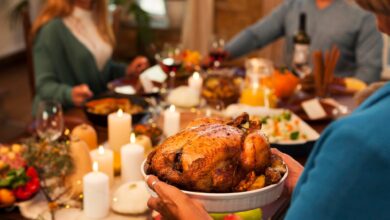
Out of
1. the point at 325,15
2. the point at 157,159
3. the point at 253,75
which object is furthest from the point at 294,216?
the point at 325,15

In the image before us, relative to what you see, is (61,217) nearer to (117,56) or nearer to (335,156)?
(335,156)

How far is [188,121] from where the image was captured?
6.21 feet

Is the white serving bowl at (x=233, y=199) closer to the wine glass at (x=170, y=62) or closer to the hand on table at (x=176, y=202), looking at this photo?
the hand on table at (x=176, y=202)

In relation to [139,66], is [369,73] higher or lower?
lower

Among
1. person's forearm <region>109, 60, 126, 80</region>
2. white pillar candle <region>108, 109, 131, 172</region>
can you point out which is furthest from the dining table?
person's forearm <region>109, 60, 126, 80</region>

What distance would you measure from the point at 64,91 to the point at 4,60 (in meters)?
3.80

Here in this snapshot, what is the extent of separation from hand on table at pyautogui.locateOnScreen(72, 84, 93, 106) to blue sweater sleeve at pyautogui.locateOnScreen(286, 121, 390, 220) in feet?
5.23

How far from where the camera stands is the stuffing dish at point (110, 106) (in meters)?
1.95

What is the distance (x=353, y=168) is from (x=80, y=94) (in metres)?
1.68

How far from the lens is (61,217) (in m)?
1.34

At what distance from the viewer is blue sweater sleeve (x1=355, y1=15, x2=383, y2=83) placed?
115 inches

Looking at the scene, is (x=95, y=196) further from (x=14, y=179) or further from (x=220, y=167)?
(x=220, y=167)

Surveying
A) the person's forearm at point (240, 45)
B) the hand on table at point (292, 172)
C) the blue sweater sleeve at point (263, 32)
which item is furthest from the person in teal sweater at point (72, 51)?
the hand on table at point (292, 172)

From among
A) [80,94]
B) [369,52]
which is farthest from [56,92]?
[369,52]
